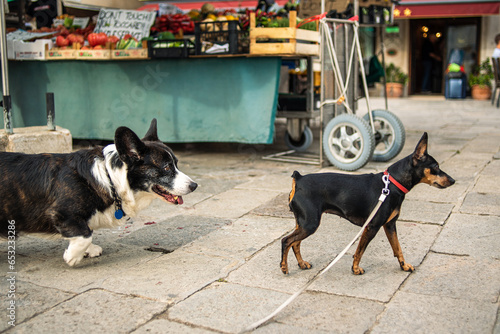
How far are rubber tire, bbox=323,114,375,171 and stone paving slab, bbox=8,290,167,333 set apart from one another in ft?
12.8

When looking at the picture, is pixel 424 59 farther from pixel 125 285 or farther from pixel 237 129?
pixel 125 285

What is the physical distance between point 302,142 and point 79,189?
4.99m

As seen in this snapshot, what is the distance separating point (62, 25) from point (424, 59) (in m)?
13.9

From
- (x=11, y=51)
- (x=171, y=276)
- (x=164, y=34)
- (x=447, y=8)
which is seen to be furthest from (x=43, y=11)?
(x=447, y=8)

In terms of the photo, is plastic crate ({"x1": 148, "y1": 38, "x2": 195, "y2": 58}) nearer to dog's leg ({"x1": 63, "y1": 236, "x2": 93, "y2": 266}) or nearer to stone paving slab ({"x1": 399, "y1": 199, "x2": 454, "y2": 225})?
stone paving slab ({"x1": 399, "y1": 199, "x2": 454, "y2": 225})

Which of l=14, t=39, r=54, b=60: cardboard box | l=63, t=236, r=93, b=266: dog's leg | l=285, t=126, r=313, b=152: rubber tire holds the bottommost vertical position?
l=63, t=236, r=93, b=266: dog's leg

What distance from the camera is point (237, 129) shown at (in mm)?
7289

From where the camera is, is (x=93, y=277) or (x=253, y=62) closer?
(x=93, y=277)

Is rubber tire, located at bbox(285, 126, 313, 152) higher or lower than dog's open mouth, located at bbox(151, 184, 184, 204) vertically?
lower

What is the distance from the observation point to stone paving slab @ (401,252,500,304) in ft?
10.6

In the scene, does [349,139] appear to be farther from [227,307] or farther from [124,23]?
[124,23]

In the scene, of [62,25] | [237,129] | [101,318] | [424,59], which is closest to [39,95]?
[62,25]

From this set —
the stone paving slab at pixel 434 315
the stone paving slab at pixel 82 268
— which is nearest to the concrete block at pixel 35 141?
the stone paving slab at pixel 82 268

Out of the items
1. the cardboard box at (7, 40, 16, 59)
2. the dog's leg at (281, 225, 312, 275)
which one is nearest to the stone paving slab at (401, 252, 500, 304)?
the dog's leg at (281, 225, 312, 275)
